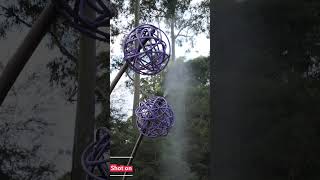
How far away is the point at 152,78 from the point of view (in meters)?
7.00

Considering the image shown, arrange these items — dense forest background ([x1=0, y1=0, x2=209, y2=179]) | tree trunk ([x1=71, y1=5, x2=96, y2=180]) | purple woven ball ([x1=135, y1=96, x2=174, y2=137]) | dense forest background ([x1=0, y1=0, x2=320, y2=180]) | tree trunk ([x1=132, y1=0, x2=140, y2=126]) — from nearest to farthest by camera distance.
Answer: tree trunk ([x1=71, y1=5, x2=96, y2=180])
dense forest background ([x1=0, y1=0, x2=320, y2=180])
dense forest background ([x1=0, y1=0, x2=209, y2=179])
purple woven ball ([x1=135, y1=96, x2=174, y2=137])
tree trunk ([x1=132, y1=0, x2=140, y2=126])

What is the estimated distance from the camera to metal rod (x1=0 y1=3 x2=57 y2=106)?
1.29 metres

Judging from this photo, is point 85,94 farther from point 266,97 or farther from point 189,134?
point 189,134

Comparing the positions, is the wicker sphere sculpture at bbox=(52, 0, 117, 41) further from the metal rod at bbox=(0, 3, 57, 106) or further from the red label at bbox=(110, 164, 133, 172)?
the red label at bbox=(110, 164, 133, 172)

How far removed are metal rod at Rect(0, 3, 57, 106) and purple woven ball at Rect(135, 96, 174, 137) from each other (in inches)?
125

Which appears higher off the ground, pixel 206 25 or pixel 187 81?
pixel 206 25

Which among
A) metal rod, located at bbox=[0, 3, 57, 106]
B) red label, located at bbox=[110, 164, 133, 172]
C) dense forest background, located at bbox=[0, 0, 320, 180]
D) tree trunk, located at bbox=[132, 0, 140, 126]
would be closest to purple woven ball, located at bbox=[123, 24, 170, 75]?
dense forest background, located at bbox=[0, 0, 320, 180]

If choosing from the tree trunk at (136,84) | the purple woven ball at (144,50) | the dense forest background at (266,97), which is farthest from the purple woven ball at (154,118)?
the tree trunk at (136,84)

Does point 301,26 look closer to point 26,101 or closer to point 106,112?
point 106,112

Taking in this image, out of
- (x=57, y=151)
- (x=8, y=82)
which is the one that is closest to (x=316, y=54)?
(x=57, y=151)

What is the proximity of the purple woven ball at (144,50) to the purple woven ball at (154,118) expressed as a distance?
106 cm

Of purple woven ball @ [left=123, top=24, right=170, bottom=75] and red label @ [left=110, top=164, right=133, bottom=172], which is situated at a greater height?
purple woven ball @ [left=123, top=24, right=170, bottom=75]

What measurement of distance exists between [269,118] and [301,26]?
0.81 metres

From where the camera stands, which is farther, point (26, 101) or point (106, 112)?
point (106, 112)
